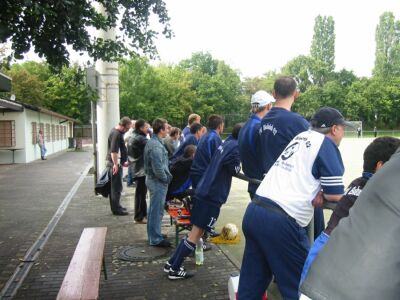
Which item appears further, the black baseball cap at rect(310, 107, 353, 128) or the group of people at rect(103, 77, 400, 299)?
the black baseball cap at rect(310, 107, 353, 128)

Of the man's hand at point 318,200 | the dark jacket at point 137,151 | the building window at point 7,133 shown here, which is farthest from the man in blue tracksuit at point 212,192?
the building window at point 7,133

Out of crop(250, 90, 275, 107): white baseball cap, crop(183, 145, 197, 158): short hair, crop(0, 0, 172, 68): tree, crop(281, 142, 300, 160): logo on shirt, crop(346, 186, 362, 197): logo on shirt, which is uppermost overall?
crop(0, 0, 172, 68): tree

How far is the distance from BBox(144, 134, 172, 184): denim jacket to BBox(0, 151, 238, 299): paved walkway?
1098 millimetres

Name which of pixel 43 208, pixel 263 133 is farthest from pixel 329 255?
pixel 43 208

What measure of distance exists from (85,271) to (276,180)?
215 cm

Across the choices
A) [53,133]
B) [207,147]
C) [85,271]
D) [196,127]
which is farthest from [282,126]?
[53,133]

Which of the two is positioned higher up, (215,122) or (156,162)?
(215,122)

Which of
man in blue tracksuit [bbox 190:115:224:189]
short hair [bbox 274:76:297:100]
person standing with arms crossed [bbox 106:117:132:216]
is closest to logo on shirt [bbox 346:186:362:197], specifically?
short hair [bbox 274:76:297:100]

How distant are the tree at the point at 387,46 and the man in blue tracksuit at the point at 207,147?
83739 millimetres

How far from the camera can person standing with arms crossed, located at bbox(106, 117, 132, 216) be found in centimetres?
892

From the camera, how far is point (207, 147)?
236 inches

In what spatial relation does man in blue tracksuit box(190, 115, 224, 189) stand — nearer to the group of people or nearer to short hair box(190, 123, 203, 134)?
the group of people

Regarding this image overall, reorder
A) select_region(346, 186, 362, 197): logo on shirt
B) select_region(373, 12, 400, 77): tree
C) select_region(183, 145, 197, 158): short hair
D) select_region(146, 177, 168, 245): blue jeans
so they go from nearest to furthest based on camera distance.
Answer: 1. select_region(346, 186, 362, 197): logo on shirt
2. select_region(146, 177, 168, 245): blue jeans
3. select_region(183, 145, 197, 158): short hair
4. select_region(373, 12, 400, 77): tree

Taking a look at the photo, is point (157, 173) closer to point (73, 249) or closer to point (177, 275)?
point (177, 275)
